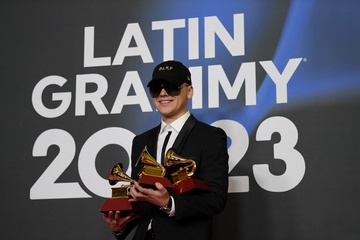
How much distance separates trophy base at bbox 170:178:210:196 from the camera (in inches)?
82.0

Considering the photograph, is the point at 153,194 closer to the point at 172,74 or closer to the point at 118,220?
the point at 118,220

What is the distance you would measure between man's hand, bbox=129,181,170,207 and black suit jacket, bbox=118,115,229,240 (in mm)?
53

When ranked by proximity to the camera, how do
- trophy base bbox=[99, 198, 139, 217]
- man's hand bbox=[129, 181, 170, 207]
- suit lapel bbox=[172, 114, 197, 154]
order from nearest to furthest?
man's hand bbox=[129, 181, 170, 207]
trophy base bbox=[99, 198, 139, 217]
suit lapel bbox=[172, 114, 197, 154]

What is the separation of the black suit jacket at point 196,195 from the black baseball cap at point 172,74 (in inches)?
5.9

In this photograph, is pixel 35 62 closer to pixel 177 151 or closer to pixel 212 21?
pixel 212 21

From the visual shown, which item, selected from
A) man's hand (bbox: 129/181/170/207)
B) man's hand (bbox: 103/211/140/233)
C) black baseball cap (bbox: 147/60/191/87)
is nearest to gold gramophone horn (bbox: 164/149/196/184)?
man's hand (bbox: 129/181/170/207)

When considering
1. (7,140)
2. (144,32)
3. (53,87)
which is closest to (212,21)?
(144,32)

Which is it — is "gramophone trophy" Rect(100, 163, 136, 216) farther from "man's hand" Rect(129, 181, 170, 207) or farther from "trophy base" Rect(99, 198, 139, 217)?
"man's hand" Rect(129, 181, 170, 207)

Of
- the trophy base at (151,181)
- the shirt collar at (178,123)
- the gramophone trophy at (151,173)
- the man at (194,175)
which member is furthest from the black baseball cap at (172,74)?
the trophy base at (151,181)

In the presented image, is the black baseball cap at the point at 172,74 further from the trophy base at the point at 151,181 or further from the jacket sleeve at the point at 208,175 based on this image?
the trophy base at the point at 151,181

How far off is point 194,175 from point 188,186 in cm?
15

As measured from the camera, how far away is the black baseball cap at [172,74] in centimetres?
236

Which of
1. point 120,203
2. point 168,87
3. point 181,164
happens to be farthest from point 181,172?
point 168,87

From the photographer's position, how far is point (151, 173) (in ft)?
6.85
